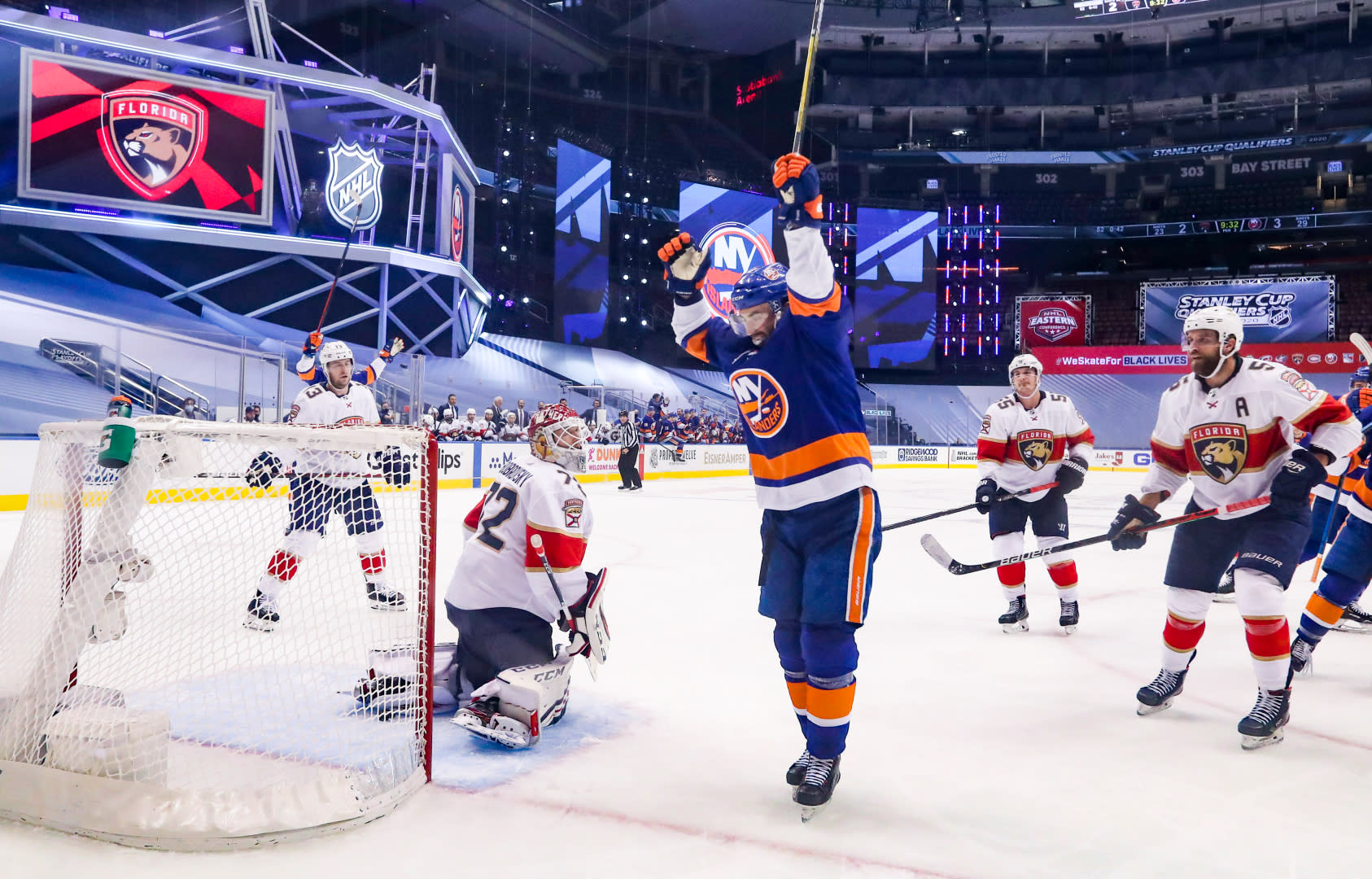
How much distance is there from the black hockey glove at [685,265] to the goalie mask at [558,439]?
579mm

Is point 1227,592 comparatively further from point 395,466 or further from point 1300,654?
point 395,466

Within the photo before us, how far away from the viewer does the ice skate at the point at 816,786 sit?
236 cm

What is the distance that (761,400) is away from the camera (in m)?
2.60

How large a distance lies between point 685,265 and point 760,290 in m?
0.22

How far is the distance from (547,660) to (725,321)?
48.3 inches

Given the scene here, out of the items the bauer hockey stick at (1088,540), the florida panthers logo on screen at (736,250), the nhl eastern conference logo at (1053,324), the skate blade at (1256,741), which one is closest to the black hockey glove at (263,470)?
the bauer hockey stick at (1088,540)

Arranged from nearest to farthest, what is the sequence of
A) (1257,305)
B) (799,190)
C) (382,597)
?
(799,190) → (382,597) → (1257,305)

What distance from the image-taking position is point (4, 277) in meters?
13.8

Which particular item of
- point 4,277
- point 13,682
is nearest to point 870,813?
point 13,682

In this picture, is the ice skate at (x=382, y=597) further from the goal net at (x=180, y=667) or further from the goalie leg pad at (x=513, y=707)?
the goalie leg pad at (x=513, y=707)

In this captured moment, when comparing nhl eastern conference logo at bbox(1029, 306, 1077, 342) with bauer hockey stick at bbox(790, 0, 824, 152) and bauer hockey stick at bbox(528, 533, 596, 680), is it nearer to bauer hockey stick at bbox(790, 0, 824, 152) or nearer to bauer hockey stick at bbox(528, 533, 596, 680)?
bauer hockey stick at bbox(790, 0, 824, 152)

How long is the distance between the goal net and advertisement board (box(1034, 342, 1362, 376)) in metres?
22.9

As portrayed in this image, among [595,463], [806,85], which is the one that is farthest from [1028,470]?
[595,463]

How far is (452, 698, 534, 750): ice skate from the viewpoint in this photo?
275cm
